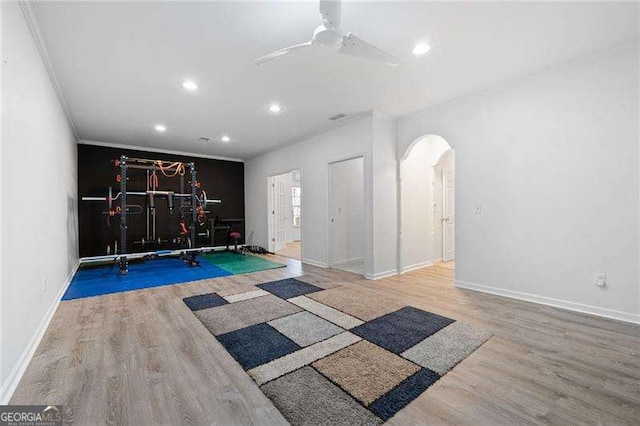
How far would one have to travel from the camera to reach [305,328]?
269 cm

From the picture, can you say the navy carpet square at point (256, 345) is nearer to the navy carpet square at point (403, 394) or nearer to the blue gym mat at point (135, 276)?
the navy carpet square at point (403, 394)

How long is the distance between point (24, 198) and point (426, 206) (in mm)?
5637

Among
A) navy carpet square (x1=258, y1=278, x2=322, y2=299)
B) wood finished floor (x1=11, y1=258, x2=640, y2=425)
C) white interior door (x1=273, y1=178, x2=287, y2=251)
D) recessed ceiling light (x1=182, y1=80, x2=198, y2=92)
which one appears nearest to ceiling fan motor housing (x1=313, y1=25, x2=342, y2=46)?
recessed ceiling light (x1=182, y1=80, x2=198, y2=92)

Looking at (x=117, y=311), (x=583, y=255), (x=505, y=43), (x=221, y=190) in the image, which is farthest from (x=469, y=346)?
(x=221, y=190)

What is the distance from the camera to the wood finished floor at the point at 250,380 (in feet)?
5.18

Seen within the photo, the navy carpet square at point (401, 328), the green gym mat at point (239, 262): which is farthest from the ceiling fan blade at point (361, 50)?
the green gym mat at point (239, 262)

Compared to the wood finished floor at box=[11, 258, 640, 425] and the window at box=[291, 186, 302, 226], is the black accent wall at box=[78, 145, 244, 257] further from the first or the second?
the wood finished floor at box=[11, 258, 640, 425]

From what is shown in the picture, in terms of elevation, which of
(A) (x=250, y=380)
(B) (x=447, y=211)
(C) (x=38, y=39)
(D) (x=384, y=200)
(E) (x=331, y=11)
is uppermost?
(C) (x=38, y=39)

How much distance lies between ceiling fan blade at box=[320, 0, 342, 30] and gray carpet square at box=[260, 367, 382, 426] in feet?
8.20

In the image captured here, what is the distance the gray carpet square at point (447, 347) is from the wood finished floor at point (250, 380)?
0.07 m

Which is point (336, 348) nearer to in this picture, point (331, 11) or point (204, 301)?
point (204, 301)

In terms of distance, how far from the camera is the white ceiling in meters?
2.27

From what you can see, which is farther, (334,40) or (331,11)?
(334,40)

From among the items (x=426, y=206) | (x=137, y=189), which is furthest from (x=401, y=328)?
(x=137, y=189)
